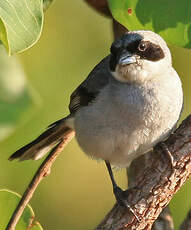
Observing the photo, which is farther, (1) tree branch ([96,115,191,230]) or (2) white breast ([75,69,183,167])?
(2) white breast ([75,69,183,167])

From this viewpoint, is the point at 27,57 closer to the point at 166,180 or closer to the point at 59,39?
the point at 59,39

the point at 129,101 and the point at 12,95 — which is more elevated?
the point at 12,95

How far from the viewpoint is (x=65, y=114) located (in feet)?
16.8

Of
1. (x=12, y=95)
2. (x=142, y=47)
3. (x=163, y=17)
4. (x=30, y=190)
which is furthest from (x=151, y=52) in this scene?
(x=30, y=190)

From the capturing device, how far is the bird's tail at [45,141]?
4.90m

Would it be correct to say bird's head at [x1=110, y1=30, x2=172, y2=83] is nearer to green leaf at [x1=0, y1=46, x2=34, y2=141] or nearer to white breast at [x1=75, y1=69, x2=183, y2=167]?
white breast at [x1=75, y1=69, x2=183, y2=167]

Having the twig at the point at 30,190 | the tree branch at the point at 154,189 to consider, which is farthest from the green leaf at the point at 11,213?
the tree branch at the point at 154,189

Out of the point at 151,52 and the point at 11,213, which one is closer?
the point at 11,213

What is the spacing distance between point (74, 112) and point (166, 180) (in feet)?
3.99

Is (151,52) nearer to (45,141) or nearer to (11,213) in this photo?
(45,141)


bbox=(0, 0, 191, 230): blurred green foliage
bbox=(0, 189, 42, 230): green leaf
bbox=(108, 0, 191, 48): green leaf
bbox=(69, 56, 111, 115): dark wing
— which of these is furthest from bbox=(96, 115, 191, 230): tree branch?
bbox=(0, 0, 191, 230): blurred green foliage

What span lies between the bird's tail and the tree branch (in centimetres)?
120

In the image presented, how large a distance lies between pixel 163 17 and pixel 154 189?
3.13 ft

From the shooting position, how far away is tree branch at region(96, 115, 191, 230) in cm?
375
